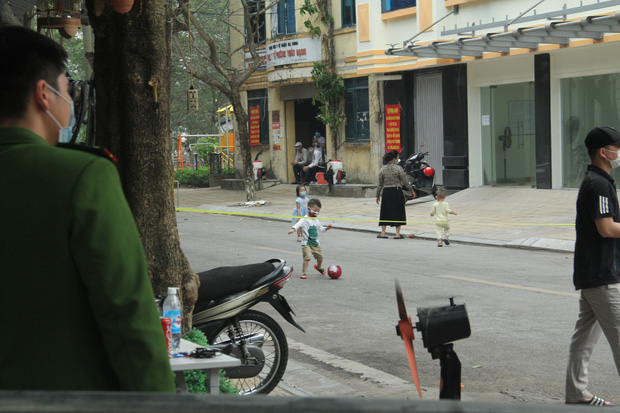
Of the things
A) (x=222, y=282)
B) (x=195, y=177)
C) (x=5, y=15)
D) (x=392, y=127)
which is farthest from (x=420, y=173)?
(x=222, y=282)

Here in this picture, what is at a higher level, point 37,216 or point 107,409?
point 37,216

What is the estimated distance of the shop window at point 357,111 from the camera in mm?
26422

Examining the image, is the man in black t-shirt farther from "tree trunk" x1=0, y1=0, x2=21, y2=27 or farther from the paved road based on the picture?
"tree trunk" x1=0, y1=0, x2=21, y2=27

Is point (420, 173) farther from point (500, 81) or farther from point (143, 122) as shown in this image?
point (143, 122)

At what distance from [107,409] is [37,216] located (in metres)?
0.71

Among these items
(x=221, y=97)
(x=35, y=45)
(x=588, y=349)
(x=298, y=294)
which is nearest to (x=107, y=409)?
(x=35, y=45)

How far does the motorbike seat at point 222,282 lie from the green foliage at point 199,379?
34 centimetres

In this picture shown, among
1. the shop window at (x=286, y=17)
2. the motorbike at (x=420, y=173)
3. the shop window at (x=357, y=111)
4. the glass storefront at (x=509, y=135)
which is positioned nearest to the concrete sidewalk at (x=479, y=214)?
the motorbike at (x=420, y=173)

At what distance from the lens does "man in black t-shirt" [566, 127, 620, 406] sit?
5.42 meters

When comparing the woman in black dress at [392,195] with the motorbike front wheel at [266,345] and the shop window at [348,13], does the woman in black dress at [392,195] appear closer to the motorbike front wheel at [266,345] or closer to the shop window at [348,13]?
the motorbike front wheel at [266,345]

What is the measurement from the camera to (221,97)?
4916 cm

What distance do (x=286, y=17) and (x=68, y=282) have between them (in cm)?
2770

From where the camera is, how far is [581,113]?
2053cm

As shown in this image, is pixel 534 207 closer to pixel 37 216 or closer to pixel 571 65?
pixel 571 65
